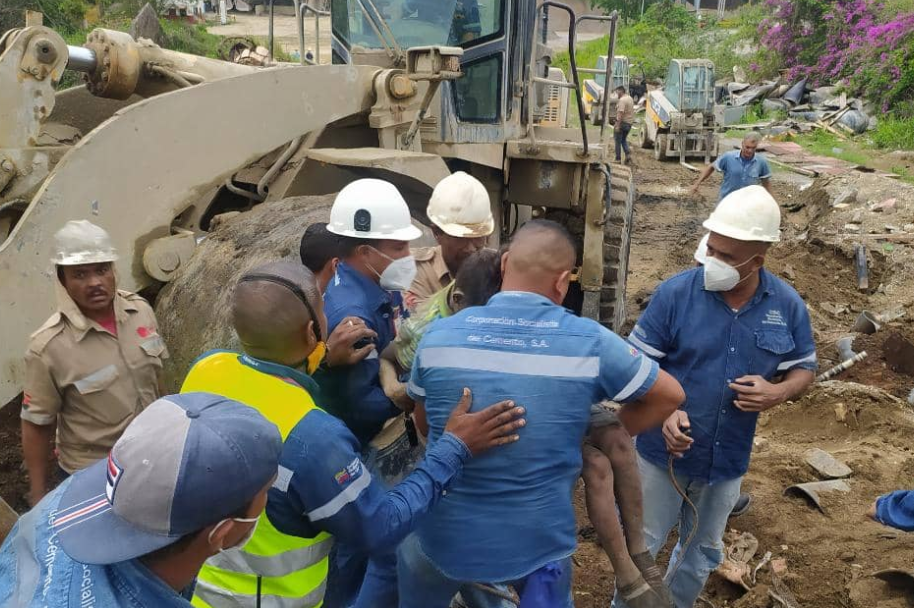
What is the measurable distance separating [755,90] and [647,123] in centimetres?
599

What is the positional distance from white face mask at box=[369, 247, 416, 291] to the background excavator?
35.2 inches

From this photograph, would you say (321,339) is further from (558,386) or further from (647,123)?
(647,123)

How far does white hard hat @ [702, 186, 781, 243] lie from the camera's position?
303 cm

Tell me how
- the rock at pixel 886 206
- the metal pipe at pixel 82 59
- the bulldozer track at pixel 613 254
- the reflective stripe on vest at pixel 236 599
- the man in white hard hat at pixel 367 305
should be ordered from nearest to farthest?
the reflective stripe on vest at pixel 236 599, the man in white hard hat at pixel 367 305, the metal pipe at pixel 82 59, the bulldozer track at pixel 613 254, the rock at pixel 886 206

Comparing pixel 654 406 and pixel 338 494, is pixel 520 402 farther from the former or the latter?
pixel 338 494

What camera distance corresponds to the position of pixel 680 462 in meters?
3.24

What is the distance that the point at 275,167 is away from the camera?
15.2ft

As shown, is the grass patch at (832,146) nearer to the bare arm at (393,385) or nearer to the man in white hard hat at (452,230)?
the man in white hard hat at (452,230)

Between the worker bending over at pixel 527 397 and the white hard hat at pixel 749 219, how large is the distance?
1.07m

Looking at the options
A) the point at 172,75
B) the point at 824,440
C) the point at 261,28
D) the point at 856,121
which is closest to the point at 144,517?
the point at 172,75

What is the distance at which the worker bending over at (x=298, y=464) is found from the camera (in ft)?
6.23

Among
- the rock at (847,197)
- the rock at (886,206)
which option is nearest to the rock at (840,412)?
the rock at (886,206)

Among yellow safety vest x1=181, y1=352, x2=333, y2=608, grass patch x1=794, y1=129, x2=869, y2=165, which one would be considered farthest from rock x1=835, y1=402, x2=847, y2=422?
grass patch x1=794, y1=129, x2=869, y2=165

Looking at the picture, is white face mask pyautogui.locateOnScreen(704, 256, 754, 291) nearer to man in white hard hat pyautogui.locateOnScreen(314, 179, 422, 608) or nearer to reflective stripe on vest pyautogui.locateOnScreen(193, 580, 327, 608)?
man in white hard hat pyautogui.locateOnScreen(314, 179, 422, 608)
